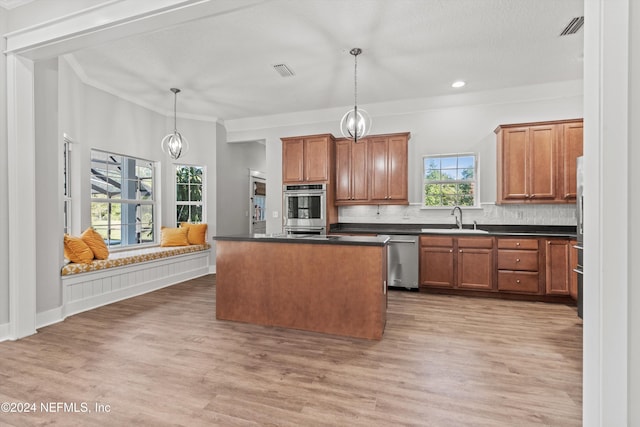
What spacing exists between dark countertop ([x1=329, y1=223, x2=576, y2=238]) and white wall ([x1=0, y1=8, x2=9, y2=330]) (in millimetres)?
3767

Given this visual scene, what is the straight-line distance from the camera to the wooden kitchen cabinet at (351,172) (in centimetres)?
507

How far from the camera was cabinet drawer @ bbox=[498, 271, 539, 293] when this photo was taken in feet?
13.2

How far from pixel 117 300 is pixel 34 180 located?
1.82 metres

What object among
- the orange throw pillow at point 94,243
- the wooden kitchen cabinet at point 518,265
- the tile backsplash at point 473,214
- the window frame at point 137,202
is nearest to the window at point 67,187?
the window frame at point 137,202

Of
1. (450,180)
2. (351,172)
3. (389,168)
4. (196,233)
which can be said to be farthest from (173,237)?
(450,180)

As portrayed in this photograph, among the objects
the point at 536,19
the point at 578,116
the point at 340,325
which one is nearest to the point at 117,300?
the point at 340,325

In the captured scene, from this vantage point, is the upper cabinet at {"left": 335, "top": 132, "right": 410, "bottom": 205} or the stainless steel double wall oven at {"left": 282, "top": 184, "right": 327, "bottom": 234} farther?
the stainless steel double wall oven at {"left": 282, "top": 184, "right": 327, "bottom": 234}

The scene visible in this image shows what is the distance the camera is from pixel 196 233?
5594 mm

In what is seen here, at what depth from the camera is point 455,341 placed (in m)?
2.73

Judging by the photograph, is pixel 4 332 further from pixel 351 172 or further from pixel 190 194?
pixel 351 172

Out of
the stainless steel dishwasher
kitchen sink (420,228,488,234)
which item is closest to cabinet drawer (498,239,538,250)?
kitchen sink (420,228,488,234)

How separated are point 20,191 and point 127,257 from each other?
161cm

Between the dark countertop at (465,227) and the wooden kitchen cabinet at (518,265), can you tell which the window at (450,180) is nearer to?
the dark countertop at (465,227)

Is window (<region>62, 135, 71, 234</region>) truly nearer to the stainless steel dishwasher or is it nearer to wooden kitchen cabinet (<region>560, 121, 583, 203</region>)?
the stainless steel dishwasher
